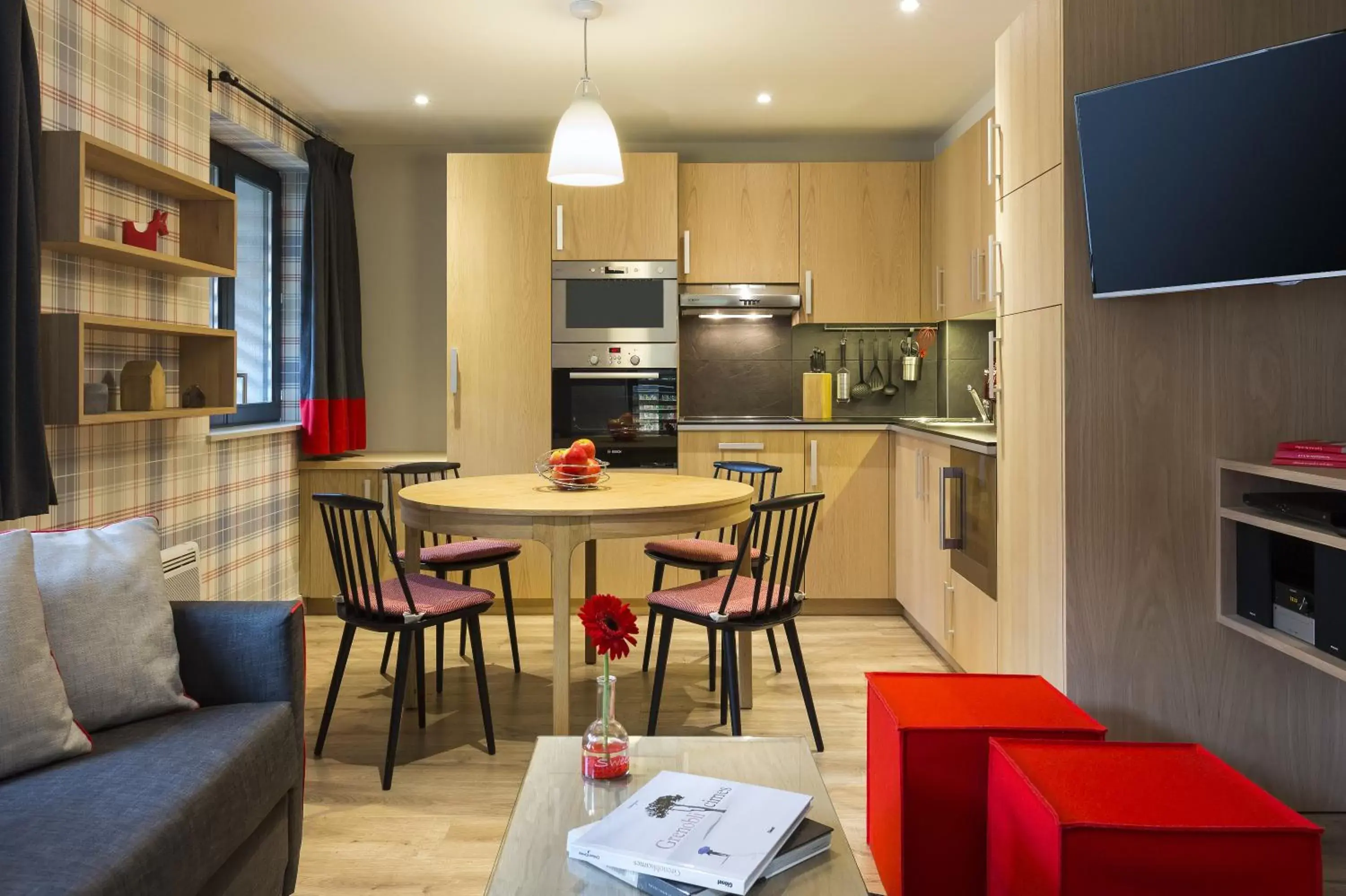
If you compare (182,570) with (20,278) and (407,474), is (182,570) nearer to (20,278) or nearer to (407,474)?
(407,474)

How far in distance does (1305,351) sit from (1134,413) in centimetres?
44

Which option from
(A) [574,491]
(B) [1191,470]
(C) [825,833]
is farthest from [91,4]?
(B) [1191,470]

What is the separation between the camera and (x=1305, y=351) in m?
2.45

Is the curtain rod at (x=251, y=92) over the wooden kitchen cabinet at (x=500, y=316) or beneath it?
over

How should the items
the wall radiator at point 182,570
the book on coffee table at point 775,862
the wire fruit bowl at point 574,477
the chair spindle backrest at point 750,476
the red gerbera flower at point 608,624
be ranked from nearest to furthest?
the book on coffee table at point 775,862 < the red gerbera flower at point 608,624 < the wire fruit bowl at point 574,477 < the wall radiator at point 182,570 < the chair spindle backrest at point 750,476

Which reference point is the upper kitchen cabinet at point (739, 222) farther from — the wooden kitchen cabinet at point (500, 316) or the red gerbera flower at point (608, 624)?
the red gerbera flower at point (608, 624)

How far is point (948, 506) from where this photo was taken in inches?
143

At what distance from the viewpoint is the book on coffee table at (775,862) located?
1.28 meters

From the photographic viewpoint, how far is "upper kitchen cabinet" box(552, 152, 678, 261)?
15.9 ft

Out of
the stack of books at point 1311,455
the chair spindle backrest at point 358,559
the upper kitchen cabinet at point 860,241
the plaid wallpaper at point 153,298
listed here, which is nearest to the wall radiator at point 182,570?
the plaid wallpaper at point 153,298

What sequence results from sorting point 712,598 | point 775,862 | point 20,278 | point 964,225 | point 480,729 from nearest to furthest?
point 775,862 < point 20,278 < point 712,598 < point 480,729 < point 964,225

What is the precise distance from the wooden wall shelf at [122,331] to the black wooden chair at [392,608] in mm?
742

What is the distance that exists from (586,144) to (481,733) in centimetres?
197

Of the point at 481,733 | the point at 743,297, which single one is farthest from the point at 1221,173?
the point at 743,297
